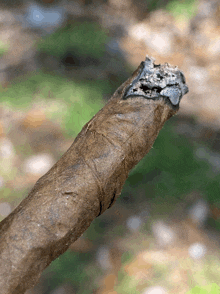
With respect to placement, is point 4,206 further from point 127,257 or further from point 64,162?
point 64,162

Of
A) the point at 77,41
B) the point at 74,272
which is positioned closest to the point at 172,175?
the point at 74,272

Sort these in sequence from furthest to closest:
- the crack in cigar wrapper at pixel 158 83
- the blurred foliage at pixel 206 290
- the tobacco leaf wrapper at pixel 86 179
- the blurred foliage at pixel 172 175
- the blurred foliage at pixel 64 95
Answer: the blurred foliage at pixel 64 95
the blurred foliage at pixel 172 175
the blurred foliage at pixel 206 290
the crack in cigar wrapper at pixel 158 83
the tobacco leaf wrapper at pixel 86 179

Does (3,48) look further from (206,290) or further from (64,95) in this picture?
(206,290)

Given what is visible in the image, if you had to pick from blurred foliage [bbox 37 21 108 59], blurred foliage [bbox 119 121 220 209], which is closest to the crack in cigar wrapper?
blurred foliage [bbox 119 121 220 209]

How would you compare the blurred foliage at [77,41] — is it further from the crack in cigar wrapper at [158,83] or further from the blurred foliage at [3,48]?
the crack in cigar wrapper at [158,83]

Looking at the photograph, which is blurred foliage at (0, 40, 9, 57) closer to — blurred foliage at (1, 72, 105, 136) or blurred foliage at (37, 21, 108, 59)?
blurred foliage at (37, 21, 108, 59)

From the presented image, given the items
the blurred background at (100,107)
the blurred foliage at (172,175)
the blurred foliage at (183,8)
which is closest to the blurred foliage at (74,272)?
the blurred background at (100,107)
